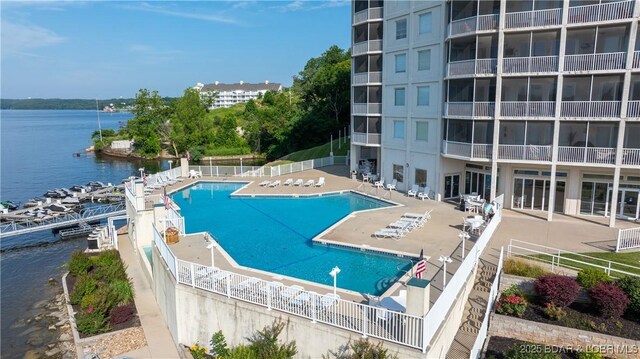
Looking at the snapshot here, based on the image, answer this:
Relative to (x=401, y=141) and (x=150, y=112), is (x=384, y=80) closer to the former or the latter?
(x=401, y=141)

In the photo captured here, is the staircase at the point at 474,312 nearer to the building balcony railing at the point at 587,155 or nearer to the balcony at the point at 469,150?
the balcony at the point at 469,150

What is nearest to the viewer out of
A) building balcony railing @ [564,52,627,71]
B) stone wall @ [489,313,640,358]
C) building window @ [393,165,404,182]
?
stone wall @ [489,313,640,358]

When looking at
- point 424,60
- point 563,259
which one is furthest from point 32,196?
point 563,259

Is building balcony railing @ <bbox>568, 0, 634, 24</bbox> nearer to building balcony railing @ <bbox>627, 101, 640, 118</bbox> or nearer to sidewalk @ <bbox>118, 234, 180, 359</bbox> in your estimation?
building balcony railing @ <bbox>627, 101, 640, 118</bbox>

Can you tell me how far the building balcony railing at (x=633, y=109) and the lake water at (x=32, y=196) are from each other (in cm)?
2942

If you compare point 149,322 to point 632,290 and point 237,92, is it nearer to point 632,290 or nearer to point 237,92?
point 632,290

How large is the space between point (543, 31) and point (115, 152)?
3494 inches

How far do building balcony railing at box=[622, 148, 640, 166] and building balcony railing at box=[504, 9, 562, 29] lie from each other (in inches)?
292

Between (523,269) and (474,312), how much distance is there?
3.03m

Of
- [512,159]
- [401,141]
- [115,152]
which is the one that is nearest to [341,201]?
[401,141]

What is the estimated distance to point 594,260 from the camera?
17.1m

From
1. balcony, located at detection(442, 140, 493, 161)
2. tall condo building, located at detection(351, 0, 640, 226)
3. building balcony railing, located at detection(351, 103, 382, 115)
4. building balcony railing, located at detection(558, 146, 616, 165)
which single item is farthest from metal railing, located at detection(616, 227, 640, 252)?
building balcony railing, located at detection(351, 103, 382, 115)

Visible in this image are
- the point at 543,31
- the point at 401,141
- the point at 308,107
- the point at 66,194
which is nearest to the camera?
the point at 543,31

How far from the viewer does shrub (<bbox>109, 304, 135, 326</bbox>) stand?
56.1 feet
